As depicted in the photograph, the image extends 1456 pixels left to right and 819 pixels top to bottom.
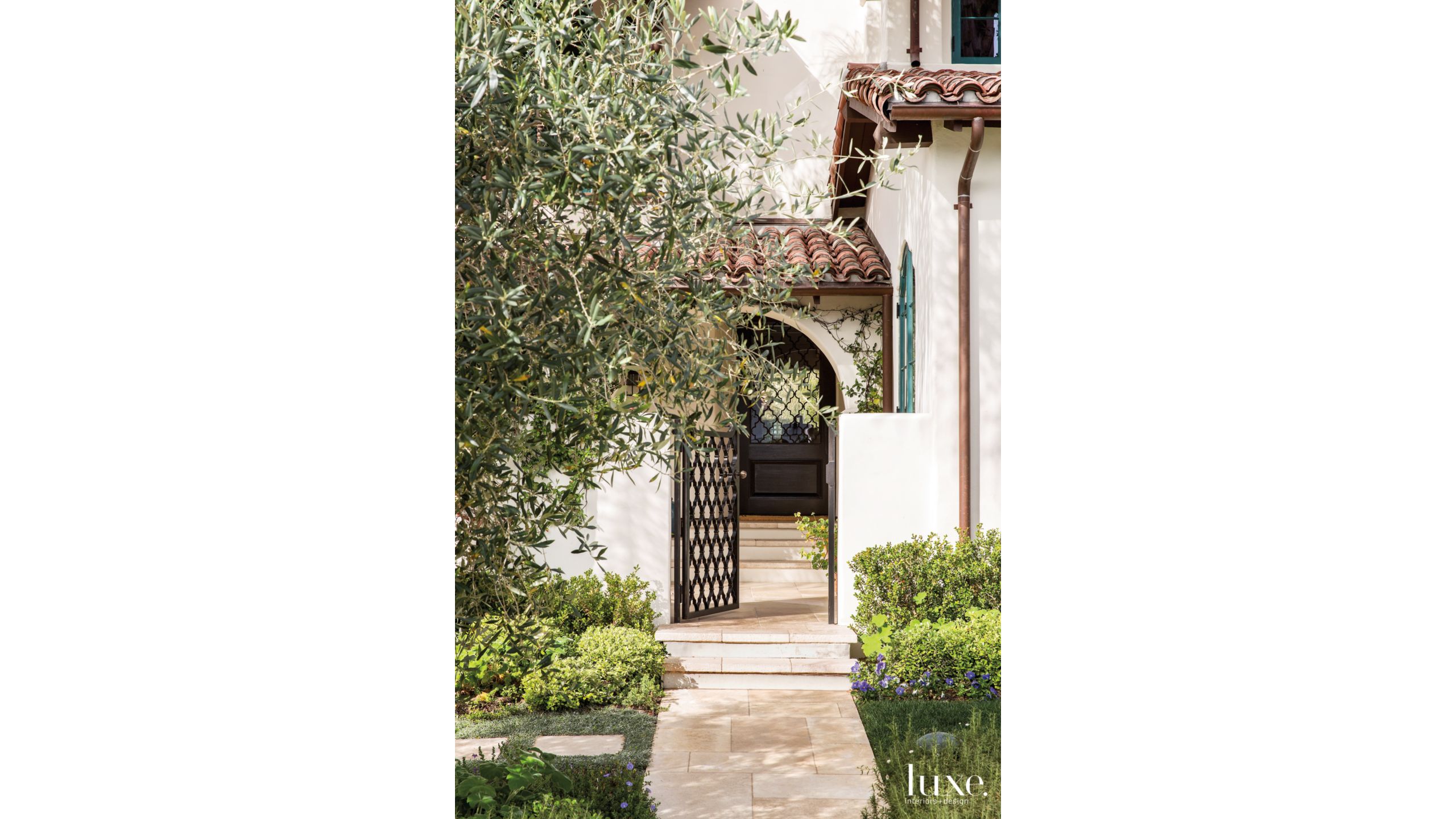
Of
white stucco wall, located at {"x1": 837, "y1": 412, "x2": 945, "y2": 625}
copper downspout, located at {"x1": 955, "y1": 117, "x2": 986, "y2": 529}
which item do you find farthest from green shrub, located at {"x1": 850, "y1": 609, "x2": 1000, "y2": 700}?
white stucco wall, located at {"x1": 837, "y1": 412, "x2": 945, "y2": 625}

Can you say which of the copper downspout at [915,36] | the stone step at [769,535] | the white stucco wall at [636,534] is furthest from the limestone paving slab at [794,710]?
the copper downspout at [915,36]

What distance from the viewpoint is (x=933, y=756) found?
15.4ft

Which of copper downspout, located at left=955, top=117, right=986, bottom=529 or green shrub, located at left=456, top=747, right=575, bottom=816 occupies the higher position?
copper downspout, located at left=955, top=117, right=986, bottom=529

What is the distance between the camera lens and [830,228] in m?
3.95

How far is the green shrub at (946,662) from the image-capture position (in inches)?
250

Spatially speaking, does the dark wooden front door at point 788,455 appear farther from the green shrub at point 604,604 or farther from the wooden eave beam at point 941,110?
the wooden eave beam at point 941,110

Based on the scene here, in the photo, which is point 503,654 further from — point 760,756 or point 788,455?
point 788,455

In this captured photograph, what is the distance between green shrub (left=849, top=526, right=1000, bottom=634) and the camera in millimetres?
6859

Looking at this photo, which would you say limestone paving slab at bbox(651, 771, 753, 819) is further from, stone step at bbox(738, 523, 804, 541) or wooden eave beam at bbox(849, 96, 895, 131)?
stone step at bbox(738, 523, 804, 541)

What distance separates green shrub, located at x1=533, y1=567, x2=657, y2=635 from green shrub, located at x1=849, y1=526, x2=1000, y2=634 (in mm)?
1667

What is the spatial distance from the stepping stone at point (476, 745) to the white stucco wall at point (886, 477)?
3115mm
